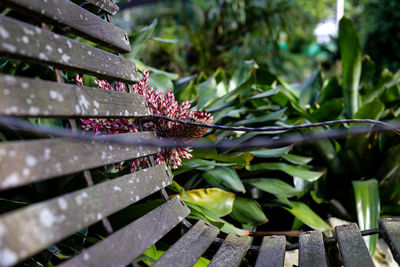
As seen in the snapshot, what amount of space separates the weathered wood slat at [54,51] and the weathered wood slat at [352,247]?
2.56 ft

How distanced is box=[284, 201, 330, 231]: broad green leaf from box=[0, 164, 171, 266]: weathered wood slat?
888 mm

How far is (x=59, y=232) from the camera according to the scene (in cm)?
55

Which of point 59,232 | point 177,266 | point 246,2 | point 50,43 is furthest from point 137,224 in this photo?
point 246,2

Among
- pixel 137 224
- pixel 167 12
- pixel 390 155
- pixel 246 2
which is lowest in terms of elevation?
pixel 390 155

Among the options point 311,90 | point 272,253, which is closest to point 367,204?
point 272,253

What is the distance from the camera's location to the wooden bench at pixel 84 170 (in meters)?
0.52

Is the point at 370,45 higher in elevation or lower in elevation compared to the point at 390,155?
higher

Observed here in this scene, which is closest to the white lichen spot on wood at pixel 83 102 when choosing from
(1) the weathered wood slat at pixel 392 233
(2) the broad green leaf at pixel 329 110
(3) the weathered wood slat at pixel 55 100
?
(3) the weathered wood slat at pixel 55 100

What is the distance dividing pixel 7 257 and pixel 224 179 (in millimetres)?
924

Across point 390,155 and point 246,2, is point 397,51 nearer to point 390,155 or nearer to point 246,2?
point 246,2

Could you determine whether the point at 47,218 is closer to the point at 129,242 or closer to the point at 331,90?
the point at 129,242

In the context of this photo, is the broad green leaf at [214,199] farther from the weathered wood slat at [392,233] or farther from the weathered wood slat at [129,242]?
the weathered wood slat at [392,233]

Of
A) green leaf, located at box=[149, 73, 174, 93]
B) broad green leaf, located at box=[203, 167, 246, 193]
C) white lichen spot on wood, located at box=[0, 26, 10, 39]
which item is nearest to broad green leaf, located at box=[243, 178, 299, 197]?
broad green leaf, located at box=[203, 167, 246, 193]

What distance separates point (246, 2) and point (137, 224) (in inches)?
192
